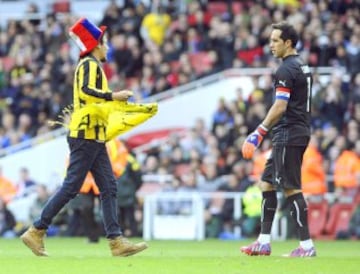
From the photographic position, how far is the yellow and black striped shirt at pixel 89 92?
14.9m

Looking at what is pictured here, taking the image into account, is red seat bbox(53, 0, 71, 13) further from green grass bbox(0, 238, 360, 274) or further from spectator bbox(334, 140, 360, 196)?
green grass bbox(0, 238, 360, 274)

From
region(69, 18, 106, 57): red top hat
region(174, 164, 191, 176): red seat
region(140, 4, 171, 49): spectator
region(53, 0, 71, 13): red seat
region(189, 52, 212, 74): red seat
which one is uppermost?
region(53, 0, 71, 13): red seat

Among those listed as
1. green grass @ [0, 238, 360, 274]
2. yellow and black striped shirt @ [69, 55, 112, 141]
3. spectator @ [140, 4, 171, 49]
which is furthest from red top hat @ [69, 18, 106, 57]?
spectator @ [140, 4, 171, 49]

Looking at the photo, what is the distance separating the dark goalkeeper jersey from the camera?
15188mm

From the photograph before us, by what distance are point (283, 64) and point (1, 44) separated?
1895 cm

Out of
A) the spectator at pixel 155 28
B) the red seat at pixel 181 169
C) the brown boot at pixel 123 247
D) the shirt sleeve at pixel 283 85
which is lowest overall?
the brown boot at pixel 123 247

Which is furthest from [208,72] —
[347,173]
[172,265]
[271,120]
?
[172,265]

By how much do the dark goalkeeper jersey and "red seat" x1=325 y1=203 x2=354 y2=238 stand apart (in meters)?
8.72

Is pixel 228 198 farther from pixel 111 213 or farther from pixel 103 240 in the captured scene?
pixel 111 213

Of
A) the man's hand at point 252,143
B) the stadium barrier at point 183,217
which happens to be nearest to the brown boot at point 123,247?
the man's hand at point 252,143

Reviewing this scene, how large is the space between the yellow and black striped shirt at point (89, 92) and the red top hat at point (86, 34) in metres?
0.19

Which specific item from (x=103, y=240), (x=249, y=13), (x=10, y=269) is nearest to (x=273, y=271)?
(x=10, y=269)

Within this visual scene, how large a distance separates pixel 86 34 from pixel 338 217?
384 inches

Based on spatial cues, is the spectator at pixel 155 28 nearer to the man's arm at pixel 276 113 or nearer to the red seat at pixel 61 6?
the red seat at pixel 61 6
